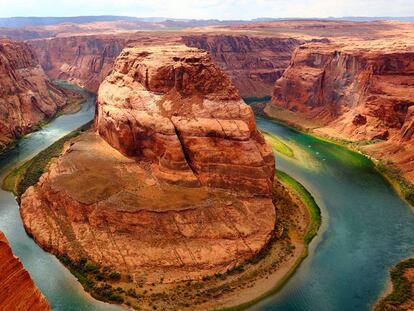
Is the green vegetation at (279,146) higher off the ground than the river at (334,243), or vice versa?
the river at (334,243)

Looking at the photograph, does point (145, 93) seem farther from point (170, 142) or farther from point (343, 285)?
point (343, 285)

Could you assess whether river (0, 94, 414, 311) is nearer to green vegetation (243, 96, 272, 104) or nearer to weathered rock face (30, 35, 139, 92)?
green vegetation (243, 96, 272, 104)

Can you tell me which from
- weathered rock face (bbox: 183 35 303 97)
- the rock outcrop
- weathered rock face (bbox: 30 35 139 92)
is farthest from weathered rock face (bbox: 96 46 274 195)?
weathered rock face (bbox: 30 35 139 92)

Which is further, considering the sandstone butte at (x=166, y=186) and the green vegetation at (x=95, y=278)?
the sandstone butte at (x=166, y=186)

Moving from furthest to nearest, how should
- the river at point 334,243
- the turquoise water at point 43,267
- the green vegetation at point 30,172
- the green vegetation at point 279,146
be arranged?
the green vegetation at point 279,146 < the green vegetation at point 30,172 < the river at point 334,243 < the turquoise water at point 43,267

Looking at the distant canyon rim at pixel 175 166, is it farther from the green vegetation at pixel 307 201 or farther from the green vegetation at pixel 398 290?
the green vegetation at pixel 398 290

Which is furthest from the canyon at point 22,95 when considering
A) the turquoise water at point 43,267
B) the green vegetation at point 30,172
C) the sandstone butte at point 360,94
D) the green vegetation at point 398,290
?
the green vegetation at point 398,290

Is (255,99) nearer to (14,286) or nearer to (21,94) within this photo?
(21,94)
